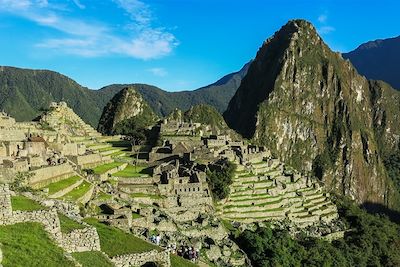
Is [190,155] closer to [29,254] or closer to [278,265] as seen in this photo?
[278,265]

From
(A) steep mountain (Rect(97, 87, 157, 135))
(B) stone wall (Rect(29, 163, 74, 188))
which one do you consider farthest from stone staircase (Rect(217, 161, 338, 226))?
(A) steep mountain (Rect(97, 87, 157, 135))

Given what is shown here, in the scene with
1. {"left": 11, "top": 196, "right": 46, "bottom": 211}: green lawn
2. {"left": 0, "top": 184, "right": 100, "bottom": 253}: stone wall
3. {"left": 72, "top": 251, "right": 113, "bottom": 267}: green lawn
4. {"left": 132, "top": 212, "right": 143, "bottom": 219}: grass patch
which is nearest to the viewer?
{"left": 0, "top": 184, "right": 100, "bottom": 253}: stone wall

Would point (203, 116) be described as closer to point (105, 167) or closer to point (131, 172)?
point (131, 172)

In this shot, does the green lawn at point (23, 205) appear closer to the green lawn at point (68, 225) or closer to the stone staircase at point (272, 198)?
the green lawn at point (68, 225)

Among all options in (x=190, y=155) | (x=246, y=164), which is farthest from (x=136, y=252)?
(x=246, y=164)

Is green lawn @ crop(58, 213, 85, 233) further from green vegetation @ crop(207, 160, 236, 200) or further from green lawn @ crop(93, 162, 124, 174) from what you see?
green vegetation @ crop(207, 160, 236, 200)

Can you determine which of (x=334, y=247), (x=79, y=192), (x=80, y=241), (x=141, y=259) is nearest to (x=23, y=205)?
(x=80, y=241)

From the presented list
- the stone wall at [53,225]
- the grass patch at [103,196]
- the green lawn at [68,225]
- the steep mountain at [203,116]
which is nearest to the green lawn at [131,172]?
the grass patch at [103,196]
